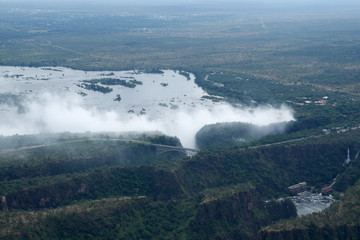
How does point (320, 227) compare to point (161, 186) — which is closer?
point (320, 227)

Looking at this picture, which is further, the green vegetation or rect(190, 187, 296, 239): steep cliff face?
rect(190, 187, 296, 239): steep cliff face

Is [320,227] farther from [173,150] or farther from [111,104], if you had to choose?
[111,104]

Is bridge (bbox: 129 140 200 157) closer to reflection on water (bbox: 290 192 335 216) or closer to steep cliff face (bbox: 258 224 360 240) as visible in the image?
reflection on water (bbox: 290 192 335 216)

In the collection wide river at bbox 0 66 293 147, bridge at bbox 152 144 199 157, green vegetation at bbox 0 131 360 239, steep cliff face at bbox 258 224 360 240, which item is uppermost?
wide river at bbox 0 66 293 147

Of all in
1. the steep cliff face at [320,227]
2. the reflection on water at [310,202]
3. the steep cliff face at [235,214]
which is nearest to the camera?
the steep cliff face at [320,227]

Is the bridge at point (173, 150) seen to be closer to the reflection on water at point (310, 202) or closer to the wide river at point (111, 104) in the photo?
the wide river at point (111, 104)

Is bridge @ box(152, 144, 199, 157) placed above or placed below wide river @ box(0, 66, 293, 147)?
below

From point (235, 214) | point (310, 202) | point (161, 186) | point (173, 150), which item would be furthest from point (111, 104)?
point (235, 214)

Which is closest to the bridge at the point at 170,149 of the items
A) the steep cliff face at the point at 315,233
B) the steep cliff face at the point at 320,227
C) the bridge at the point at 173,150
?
the bridge at the point at 173,150

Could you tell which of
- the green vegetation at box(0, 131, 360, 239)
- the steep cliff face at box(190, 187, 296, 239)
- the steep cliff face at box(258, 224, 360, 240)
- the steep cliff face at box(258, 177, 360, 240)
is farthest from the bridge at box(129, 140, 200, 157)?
the steep cliff face at box(258, 224, 360, 240)

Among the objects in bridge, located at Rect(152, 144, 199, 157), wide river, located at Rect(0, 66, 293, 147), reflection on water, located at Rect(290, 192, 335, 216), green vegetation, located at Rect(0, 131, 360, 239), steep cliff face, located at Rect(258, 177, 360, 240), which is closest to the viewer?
steep cliff face, located at Rect(258, 177, 360, 240)
